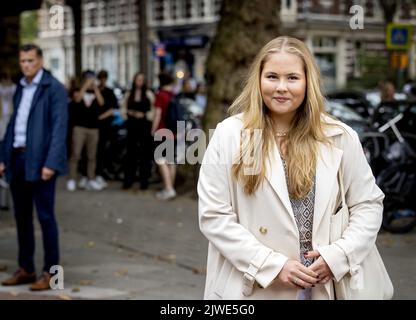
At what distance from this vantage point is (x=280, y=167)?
10.2 feet

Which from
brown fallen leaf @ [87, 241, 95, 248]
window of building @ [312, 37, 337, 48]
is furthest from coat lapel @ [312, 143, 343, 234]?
window of building @ [312, 37, 337, 48]

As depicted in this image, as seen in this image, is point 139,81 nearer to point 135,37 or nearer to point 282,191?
point 282,191

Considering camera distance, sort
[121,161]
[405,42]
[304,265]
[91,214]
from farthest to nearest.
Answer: [405,42] < [121,161] < [91,214] < [304,265]

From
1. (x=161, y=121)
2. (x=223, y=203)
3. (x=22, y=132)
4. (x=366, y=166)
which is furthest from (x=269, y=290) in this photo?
(x=161, y=121)

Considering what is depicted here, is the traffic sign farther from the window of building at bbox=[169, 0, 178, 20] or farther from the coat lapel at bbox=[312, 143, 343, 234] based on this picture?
the window of building at bbox=[169, 0, 178, 20]

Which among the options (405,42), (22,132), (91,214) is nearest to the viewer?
(22,132)

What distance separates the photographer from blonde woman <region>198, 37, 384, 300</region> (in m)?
3.07

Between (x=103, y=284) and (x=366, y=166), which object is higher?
(x=366, y=166)

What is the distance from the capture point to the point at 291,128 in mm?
3211

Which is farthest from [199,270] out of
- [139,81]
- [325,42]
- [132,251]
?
[325,42]

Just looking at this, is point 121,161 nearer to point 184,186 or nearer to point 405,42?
point 184,186

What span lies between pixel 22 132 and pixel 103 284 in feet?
4.68

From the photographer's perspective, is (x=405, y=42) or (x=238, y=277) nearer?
(x=238, y=277)

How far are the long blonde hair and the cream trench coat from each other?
31mm
